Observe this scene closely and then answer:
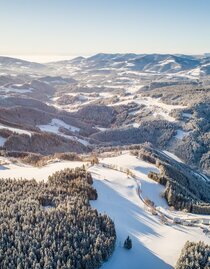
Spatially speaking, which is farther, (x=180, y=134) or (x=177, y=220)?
(x=180, y=134)

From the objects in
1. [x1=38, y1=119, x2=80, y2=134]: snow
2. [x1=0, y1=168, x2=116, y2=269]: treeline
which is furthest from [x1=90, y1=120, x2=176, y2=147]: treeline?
[x1=0, y1=168, x2=116, y2=269]: treeline

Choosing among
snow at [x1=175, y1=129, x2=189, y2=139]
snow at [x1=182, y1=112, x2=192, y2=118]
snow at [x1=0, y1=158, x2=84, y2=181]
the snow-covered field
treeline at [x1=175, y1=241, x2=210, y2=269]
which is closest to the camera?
treeline at [x1=175, y1=241, x2=210, y2=269]

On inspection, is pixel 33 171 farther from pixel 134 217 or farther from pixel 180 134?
pixel 180 134

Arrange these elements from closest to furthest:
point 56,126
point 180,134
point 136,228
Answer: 1. point 136,228
2. point 56,126
3. point 180,134

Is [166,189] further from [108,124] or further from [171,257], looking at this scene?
[108,124]

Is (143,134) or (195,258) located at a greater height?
(195,258)

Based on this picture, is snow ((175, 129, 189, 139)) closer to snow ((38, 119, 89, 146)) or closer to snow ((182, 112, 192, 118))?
snow ((182, 112, 192, 118))

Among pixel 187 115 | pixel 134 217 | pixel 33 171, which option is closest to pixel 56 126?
pixel 187 115
